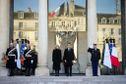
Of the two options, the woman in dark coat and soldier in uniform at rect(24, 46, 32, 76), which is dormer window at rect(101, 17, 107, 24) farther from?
soldier in uniform at rect(24, 46, 32, 76)

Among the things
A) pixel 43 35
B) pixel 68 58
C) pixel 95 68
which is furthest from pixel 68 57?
pixel 43 35

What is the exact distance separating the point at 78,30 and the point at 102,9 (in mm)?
2123

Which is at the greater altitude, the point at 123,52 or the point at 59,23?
the point at 59,23

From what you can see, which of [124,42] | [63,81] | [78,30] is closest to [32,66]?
[63,81]

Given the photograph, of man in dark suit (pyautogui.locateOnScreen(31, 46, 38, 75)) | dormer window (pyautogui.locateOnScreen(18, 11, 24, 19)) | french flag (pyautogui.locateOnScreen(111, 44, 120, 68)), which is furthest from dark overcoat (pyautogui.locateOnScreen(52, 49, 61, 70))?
dormer window (pyautogui.locateOnScreen(18, 11, 24, 19))

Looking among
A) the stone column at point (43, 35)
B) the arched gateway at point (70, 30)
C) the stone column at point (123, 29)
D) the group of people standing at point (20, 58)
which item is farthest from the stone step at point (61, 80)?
the stone column at point (123, 29)

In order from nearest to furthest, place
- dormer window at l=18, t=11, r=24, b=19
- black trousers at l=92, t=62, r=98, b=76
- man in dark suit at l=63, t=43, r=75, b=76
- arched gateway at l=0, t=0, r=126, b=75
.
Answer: black trousers at l=92, t=62, r=98, b=76 → man in dark suit at l=63, t=43, r=75, b=76 → arched gateway at l=0, t=0, r=126, b=75 → dormer window at l=18, t=11, r=24, b=19

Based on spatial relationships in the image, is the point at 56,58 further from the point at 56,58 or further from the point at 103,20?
the point at 103,20

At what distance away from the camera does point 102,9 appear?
1118 inches

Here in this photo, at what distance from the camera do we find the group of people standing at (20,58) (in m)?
25.4

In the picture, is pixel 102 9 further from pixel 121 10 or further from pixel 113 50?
pixel 113 50

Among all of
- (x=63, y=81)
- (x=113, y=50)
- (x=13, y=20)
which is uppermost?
(x=13, y=20)

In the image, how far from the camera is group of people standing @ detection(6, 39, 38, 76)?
83.3ft

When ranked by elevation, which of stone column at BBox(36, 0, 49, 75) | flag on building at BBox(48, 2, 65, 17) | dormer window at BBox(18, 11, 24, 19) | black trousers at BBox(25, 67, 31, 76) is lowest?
black trousers at BBox(25, 67, 31, 76)
